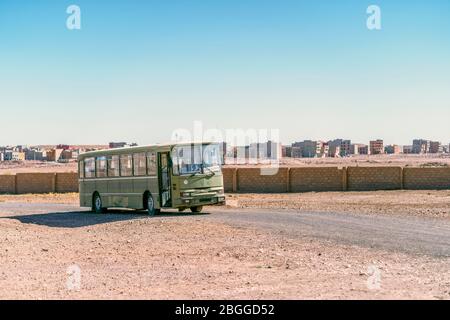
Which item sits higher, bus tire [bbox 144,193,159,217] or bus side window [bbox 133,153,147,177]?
bus side window [bbox 133,153,147,177]

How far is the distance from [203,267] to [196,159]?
12506mm

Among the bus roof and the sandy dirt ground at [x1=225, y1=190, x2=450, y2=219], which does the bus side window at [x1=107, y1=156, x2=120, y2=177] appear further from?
the sandy dirt ground at [x1=225, y1=190, x2=450, y2=219]

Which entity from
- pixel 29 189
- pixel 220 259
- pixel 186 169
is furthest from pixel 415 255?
pixel 29 189

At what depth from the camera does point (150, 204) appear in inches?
1054

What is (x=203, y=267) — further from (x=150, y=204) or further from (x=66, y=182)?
(x=66, y=182)

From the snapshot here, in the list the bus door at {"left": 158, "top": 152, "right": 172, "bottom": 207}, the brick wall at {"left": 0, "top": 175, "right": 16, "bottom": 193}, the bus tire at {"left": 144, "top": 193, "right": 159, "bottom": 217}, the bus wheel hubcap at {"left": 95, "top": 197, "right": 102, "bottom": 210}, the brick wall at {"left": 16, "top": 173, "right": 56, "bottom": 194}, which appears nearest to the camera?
the bus door at {"left": 158, "top": 152, "right": 172, "bottom": 207}

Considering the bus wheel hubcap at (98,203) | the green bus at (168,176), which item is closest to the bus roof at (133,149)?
the green bus at (168,176)

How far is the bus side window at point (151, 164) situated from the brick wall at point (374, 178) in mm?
18317

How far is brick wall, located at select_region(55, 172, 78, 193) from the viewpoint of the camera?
48406 millimetres

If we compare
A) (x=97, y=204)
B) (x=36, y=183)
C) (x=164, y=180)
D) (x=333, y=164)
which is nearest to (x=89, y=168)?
(x=97, y=204)

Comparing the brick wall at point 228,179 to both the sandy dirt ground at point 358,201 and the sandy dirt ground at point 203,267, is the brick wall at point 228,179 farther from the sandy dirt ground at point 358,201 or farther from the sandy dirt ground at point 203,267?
the sandy dirt ground at point 203,267

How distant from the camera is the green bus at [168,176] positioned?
25.6 meters

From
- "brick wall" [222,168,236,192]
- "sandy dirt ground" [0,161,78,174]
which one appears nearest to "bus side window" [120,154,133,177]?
"brick wall" [222,168,236,192]

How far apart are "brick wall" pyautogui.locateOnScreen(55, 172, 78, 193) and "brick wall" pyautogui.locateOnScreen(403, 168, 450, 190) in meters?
23.5
